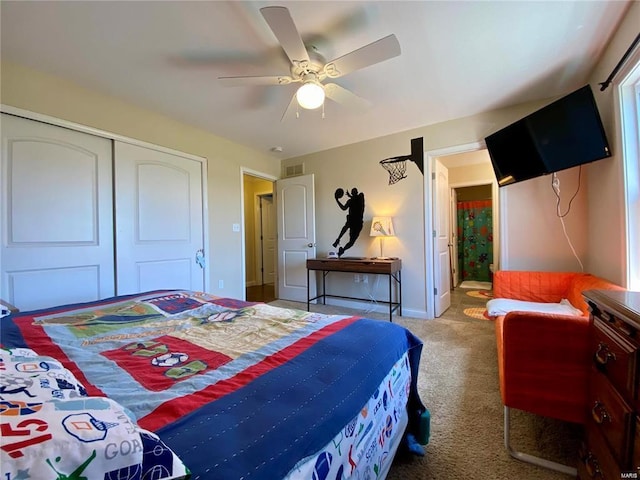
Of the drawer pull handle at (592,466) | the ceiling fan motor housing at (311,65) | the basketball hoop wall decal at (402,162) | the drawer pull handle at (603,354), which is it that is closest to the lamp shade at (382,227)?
the basketball hoop wall decal at (402,162)

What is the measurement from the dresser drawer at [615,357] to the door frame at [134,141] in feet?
11.3

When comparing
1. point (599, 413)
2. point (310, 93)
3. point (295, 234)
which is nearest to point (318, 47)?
point (310, 93)

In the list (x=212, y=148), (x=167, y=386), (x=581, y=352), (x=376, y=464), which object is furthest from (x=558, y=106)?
(x=212, y=148)

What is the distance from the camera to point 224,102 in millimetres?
2674

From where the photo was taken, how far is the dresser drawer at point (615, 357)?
815 mm

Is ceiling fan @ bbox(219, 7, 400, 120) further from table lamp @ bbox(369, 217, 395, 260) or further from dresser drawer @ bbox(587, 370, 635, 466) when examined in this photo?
dresser drawer @ bbox(587, 370, 635, 466)

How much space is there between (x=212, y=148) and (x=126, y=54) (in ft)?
5.11

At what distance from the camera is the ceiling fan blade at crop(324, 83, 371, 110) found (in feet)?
6.68

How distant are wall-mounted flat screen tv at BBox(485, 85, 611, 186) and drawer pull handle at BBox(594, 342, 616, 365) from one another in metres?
1.63

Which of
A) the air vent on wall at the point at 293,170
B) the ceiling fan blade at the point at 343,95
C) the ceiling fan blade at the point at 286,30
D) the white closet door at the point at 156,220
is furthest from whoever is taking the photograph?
the air vent on wall at the point at 293,170

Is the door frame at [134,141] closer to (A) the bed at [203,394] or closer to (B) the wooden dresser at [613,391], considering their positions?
(A) the bed at [203,394]

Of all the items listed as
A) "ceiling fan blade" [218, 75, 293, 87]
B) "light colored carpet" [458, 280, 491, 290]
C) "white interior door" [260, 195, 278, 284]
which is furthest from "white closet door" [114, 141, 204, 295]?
"light colored carpet" [458, 280, 491, 290]

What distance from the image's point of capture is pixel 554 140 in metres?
2.16

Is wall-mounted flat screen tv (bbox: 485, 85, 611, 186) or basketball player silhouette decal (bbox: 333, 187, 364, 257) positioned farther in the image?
basketball player silhouette decal (bbox: 333, 187, 364, 257)
